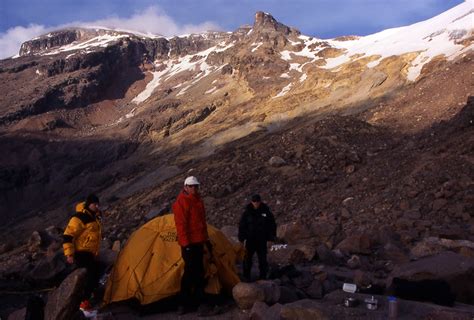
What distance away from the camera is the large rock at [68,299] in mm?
6391

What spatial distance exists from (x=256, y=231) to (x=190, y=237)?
161cm

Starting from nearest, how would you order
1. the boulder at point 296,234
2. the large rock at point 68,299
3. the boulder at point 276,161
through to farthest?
the large rock at point 68,299 → the boulder at point 296,234 → the boulder at point 276,161

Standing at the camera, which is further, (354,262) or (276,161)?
(276,161)

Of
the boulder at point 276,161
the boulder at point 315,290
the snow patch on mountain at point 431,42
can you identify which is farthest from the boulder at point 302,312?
the snow patch on mountain at point 431,42

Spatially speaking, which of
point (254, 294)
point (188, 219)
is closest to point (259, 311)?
point (254, 294)

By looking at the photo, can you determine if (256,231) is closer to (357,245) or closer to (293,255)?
(293,255)

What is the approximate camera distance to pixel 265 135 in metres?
31.1

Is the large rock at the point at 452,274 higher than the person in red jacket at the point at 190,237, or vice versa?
the person in red jacket at the point at 190,237

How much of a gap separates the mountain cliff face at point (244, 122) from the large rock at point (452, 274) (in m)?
4.71

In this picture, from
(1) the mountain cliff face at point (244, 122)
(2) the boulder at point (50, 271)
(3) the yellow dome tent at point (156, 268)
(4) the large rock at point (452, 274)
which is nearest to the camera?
(4) the large rock at point (452, 274)

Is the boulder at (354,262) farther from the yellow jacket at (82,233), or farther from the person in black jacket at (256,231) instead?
the yellow jacket at (82,233)

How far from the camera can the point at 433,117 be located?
2147 cm

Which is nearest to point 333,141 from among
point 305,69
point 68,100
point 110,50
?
point 305,69

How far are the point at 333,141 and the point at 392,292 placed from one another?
Answer: 44.5 feet
